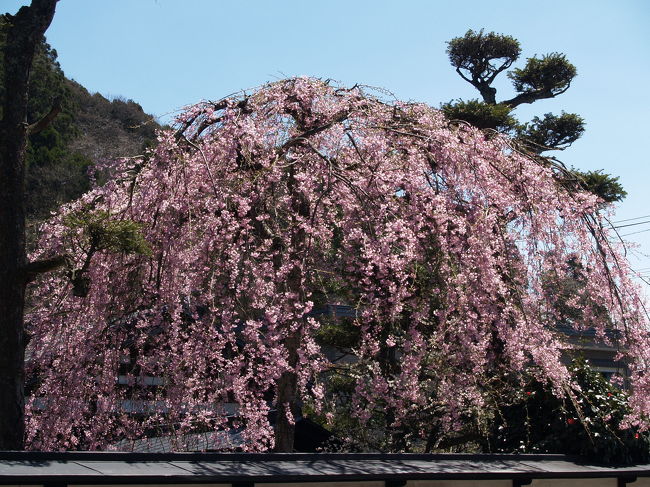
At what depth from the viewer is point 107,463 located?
4.50m

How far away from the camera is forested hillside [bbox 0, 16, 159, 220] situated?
32.8m

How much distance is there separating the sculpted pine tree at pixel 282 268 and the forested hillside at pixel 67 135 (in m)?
14.2

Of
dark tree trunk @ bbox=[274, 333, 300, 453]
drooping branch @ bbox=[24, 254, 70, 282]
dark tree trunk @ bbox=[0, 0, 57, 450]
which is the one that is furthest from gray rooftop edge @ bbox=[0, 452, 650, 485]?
drooping branch @ bbox=[24, 254, 70, 282]

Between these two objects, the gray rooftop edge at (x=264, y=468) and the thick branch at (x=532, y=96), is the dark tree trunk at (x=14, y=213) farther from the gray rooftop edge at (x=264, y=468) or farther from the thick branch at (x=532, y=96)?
the thick branch at (x=532, y=96)

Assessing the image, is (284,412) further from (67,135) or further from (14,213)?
(67,135)

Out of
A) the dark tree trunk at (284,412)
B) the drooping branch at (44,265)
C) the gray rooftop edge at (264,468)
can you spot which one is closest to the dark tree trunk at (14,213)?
the drooping branch at (44,265)

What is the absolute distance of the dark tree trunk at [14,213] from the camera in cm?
677

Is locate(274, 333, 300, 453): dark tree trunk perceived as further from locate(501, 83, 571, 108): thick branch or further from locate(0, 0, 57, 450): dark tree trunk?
locate(501, 83, 571, 108): thick branch

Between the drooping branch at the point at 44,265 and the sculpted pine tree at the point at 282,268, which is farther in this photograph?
the sculpted pine tree at the point at 282,268

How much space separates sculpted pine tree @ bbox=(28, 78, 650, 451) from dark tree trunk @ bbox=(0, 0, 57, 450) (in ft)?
1.27

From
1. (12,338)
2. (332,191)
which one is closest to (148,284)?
(12,338)

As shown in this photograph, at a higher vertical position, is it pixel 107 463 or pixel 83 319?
pixel 83 319

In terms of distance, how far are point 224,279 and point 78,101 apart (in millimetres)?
49094

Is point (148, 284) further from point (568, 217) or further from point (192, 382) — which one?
point (568, 217)
